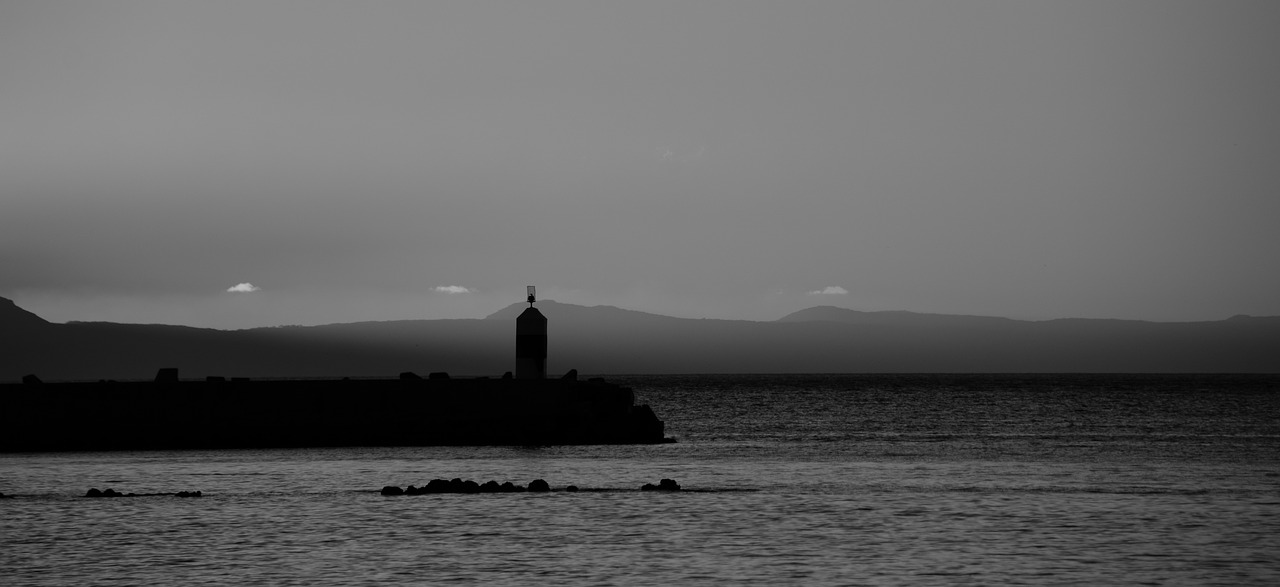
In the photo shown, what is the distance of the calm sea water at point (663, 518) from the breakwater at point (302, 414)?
1324 mm

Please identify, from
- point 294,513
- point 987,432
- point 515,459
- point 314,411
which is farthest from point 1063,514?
point 987,432

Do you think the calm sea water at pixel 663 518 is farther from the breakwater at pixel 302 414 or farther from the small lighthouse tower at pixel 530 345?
the small lighthouse tower at pixel 530 345

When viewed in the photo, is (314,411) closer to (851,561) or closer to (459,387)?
(459,387)

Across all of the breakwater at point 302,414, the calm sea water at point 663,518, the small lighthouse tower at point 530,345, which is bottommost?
the calm sea water at point 663,518

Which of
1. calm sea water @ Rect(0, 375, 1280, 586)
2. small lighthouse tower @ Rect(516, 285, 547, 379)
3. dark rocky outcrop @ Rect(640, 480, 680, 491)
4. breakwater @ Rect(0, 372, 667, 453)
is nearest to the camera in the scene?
calm sea water @ Rect(0, 375, 1280, 586)

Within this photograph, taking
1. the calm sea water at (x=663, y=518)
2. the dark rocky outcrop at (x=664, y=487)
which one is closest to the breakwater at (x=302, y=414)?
the calm sea water at (x=663, y=518)

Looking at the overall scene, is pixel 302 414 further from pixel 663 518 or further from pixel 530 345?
pixel 663 518

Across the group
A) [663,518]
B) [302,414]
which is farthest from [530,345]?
[663,518]

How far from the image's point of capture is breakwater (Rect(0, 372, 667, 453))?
51188mm

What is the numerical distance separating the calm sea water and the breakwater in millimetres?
1324

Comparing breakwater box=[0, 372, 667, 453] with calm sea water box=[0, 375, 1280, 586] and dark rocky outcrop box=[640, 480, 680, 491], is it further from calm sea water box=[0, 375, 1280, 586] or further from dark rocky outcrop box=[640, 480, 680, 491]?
dark rocky outcrop box=[640, 480, 680, 491]

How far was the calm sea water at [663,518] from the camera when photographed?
75.3 feet

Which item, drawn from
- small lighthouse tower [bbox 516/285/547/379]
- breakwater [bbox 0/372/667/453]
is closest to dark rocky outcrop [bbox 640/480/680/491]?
breakwater [bbox 0/372/667/453]

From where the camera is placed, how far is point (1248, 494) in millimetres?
34812
